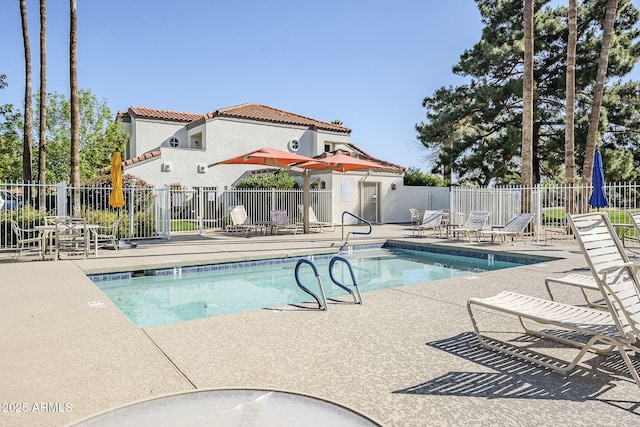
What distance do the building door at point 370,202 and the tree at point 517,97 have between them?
5.05 m

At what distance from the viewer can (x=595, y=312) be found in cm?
362

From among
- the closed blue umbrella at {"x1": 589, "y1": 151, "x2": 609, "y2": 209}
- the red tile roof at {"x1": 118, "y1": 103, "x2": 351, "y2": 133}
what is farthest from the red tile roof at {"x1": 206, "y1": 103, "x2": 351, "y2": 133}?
the closed blue umbrella at {"x1": 589, "y1": 151, "x2": 609, "y2": 209}

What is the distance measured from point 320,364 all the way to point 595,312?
2378mm

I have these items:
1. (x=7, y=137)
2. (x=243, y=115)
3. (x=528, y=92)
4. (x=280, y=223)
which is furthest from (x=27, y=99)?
(x=528, y=92)

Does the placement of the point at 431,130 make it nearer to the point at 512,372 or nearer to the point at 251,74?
the point at 251,74

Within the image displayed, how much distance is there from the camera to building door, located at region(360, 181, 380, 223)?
22266mm

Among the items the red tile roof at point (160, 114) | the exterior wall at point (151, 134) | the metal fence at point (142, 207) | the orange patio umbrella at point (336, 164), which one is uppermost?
the red tile roof at point (160, 114)

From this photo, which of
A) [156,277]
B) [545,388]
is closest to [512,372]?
[545,388]

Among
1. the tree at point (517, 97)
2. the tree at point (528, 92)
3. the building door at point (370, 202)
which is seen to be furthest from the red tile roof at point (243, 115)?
the tree at point (528, 92)

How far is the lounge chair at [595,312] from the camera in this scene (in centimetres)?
296

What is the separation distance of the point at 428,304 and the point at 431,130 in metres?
20.3

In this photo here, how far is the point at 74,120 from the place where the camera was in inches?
499

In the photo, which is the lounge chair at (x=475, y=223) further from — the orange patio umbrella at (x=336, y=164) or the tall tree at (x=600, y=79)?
the tall tree at (x=600, y=79)

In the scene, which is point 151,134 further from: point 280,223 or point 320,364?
point 320,364
